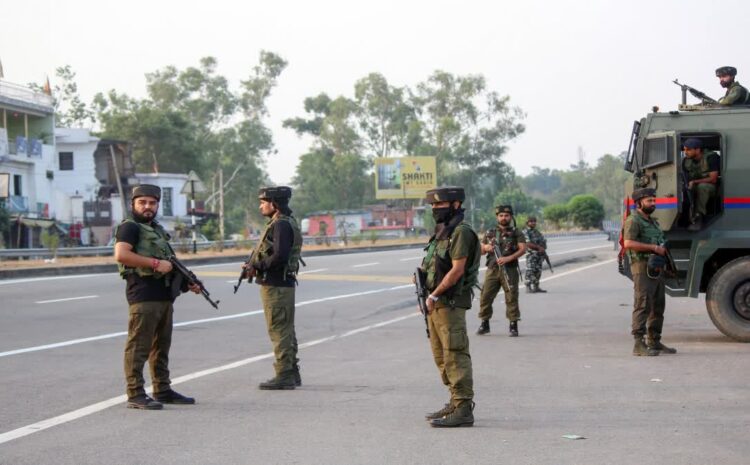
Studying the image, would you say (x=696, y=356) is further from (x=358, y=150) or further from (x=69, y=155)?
(x=358, y=150)

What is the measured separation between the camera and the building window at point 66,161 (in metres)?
62.7

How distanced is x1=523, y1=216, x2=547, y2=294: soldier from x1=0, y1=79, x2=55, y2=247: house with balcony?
32240 mm

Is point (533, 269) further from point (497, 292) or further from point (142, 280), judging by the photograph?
point (142, 280)

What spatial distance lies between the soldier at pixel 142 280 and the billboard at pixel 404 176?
77255mm

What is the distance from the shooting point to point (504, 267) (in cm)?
1353

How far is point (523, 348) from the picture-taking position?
12.1 m

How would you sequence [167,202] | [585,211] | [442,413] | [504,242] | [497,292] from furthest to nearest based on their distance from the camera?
1. [585,211]
2. [167,202]
3. [504,242]
4. [497,292]
5. [442,413]

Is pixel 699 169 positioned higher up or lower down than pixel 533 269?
higher up

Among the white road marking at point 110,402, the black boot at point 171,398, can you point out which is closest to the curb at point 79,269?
the white road marking at point 110,402

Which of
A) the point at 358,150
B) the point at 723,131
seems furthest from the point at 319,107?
the point at 723,131

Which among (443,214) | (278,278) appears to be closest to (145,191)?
(278,278)

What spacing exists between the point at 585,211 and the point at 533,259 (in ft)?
190

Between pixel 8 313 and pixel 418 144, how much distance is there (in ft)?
256

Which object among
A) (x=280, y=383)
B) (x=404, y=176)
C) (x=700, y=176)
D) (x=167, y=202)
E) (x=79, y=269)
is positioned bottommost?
(x=280, y=383)
